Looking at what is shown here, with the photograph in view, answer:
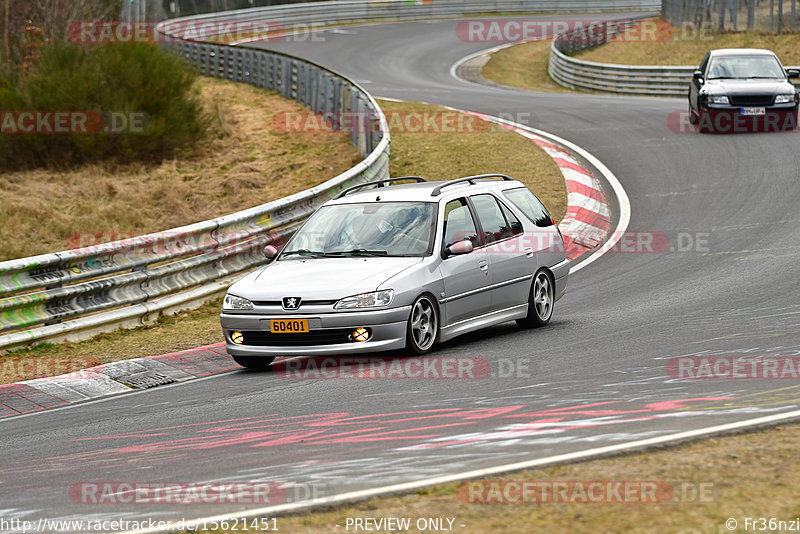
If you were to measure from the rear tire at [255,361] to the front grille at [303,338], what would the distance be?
0.73 ft

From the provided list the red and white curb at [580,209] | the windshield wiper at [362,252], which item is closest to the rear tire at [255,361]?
the windshield wiper at [362,252]

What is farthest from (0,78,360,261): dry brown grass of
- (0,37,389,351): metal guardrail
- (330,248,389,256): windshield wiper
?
(330,248,389,256): windshield wiper

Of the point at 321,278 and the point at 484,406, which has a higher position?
the point at 321,278

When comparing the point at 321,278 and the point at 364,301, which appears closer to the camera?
the point at 364,301

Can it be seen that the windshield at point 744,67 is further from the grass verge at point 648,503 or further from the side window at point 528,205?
the grass verge at point 648,503

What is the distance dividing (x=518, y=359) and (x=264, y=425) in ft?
8.80

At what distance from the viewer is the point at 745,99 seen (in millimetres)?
23516

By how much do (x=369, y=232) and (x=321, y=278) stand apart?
102 centimetres

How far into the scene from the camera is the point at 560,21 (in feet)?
195

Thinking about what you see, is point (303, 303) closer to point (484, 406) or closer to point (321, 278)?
point (321, 278)

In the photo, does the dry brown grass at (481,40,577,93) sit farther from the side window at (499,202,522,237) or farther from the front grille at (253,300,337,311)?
the front grille at (253,300,337,311)

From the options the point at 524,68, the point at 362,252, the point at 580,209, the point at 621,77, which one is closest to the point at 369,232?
the point at 362,252

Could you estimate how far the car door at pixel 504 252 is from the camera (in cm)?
1086

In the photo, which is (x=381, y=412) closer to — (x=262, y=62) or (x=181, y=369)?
(x=181, y=369)
